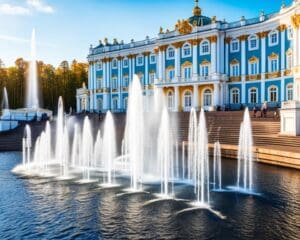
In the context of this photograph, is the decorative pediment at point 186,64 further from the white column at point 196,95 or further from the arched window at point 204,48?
the white column at point 196,95

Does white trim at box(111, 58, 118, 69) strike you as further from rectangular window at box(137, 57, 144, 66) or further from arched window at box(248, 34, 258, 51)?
arched window at box(248, 34, 258, 51)

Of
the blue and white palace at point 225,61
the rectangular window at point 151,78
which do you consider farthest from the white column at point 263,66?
the rectangular window at point 151,78

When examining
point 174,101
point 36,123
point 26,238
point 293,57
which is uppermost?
point 293,57

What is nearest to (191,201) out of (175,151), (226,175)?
(226,175)

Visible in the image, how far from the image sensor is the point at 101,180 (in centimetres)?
1310

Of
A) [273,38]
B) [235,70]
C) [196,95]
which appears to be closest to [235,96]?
[235,70]

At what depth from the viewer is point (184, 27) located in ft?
125

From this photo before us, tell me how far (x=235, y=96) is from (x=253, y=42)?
6.57m

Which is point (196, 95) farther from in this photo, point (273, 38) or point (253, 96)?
point (273, 38)

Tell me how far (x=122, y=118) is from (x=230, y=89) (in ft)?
A: 45.3

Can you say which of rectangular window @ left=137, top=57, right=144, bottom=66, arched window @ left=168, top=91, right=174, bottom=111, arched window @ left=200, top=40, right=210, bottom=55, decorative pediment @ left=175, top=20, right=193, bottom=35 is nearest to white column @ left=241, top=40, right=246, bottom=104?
arched window @ left=200, top=40, right=210, bottom=55

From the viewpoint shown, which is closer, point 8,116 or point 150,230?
point 150,230

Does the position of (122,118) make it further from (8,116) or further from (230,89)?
(230,89)

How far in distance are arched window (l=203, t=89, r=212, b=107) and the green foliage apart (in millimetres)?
34902
